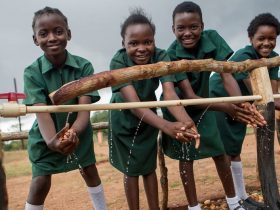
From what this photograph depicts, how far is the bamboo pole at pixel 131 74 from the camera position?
1956 millimetres

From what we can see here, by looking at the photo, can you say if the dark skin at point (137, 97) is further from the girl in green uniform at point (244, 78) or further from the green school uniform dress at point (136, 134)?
the girl in green uniform at point (244, 78)

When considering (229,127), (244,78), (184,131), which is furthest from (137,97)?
(229,127)

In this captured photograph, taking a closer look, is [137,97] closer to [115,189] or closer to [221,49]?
[221,49]

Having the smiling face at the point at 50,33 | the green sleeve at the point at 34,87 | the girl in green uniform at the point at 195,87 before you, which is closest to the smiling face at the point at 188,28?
the girl in green uniform at the point at 195,87

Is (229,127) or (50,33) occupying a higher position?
(50,33)

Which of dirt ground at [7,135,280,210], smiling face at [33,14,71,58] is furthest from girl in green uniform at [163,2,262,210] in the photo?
dirt ground at [7,135,280,210]

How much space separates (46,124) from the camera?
2.76 metres

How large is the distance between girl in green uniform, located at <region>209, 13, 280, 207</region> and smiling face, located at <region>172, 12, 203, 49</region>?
0.56 m

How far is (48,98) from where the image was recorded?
297 centimetres

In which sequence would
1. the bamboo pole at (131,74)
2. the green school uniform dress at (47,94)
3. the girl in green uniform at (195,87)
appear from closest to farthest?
1. the bamboo pole at (131,74)
2. the green school uniform dress at (47,94)
3. the girl in green uniform at (195,87)

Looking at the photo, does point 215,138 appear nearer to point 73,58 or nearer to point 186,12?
point 186,12

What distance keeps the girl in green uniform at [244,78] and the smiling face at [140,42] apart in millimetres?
1026

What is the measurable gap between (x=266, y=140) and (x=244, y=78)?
3.45 ft

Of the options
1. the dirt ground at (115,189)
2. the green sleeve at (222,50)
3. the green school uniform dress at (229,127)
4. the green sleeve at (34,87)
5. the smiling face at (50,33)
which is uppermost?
the smiling face at (50,33)
